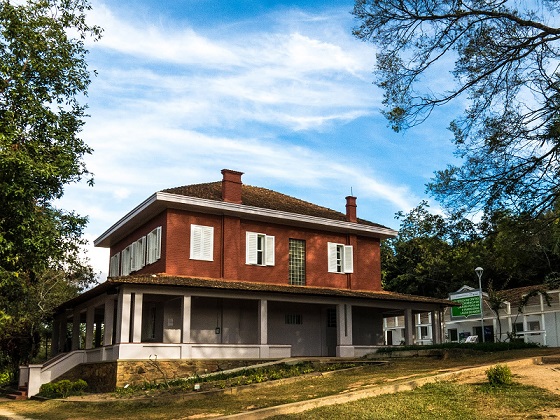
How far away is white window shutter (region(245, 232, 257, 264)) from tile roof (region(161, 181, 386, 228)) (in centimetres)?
142

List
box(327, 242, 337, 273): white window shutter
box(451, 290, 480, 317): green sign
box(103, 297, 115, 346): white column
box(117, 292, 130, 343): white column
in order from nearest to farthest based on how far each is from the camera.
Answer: box(117, 292, 130, 343): white column, box(103, 297, 115, 346): white column, box(327, 242, 337, 273): white window shutter, box(451, 290, 480, 317): green sign

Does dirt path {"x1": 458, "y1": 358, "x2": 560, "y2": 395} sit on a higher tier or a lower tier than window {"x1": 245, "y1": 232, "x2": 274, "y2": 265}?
lower

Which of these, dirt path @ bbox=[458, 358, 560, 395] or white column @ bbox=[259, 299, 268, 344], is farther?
white column @ bbox=[259, 299, 268, 344]

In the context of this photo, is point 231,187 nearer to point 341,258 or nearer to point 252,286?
point 252,286

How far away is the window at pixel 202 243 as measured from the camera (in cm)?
2670

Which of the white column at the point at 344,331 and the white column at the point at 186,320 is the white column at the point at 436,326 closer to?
the white column at the point at 344,331

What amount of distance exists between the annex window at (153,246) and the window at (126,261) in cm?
306

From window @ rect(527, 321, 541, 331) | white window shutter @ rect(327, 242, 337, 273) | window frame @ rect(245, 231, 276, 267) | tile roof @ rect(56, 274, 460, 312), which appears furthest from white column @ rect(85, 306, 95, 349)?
window @ rect(527, 321, 541, 331)

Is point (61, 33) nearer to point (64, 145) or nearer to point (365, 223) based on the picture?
point (64, 145)

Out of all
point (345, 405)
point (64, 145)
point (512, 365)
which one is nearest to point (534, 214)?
point (512, 365)

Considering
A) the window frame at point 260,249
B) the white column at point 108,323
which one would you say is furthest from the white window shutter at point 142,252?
the window frame at point 260,249

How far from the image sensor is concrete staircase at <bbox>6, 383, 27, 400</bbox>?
23875 mm

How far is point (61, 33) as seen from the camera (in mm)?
18953

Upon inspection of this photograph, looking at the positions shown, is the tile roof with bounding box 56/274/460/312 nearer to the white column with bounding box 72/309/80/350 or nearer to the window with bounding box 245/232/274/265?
the white column with bounding box 72/309/80/350
